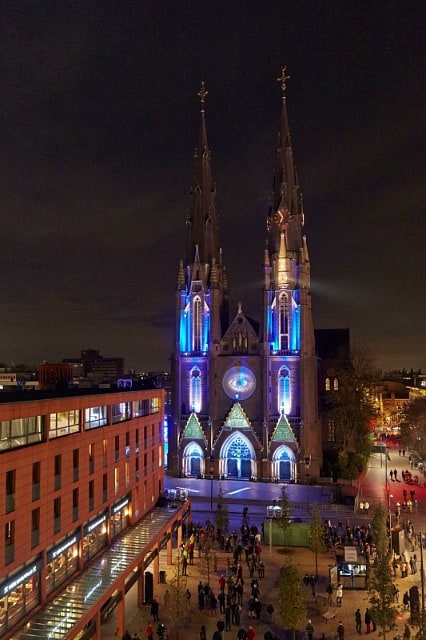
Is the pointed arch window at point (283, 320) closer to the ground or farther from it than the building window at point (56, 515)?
farther from it

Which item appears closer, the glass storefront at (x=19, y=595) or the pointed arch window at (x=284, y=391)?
the glass storefront at (x=19, y=595)

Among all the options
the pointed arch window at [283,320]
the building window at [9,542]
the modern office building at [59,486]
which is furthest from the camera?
the pointed arch window at [283,320]

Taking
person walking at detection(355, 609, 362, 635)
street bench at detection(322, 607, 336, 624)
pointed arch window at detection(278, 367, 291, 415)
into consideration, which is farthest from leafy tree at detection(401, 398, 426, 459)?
person walking at detection(355, 609, 362, 635)

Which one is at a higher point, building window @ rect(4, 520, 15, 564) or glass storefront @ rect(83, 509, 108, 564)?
building window @ rect(4, 520, 15, 564)

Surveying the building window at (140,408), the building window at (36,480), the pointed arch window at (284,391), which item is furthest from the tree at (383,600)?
the pointed arch window at (284,391)

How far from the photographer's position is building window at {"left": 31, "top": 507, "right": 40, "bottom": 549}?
23.0 meters

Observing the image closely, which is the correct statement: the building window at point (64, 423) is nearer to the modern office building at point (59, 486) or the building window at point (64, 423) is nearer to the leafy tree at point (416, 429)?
the modern office building at point (59, 486)

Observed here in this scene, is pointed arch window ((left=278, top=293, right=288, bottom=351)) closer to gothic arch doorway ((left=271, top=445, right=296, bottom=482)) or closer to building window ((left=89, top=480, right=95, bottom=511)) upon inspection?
gothic arch doorway ((left=271, top=445, right=296, bottom=482))

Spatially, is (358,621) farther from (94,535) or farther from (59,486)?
(59,486)

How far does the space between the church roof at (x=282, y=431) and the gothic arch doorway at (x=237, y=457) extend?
3320mm

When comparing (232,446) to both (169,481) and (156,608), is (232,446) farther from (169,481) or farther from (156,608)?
(156,608)

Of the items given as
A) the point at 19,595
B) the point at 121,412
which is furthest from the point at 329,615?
the point at 121,412

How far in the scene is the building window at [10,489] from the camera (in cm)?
2142

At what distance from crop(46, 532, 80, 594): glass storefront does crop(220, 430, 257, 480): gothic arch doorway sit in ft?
142
